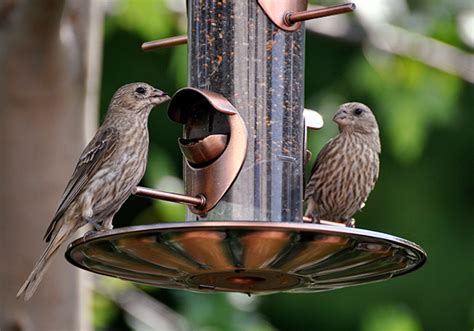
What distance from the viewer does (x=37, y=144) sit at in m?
8.82

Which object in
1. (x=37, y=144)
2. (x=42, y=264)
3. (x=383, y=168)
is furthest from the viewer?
(x=383, y=168)

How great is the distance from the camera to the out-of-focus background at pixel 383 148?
11055 mm

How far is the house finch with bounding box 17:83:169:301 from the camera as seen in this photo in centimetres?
868

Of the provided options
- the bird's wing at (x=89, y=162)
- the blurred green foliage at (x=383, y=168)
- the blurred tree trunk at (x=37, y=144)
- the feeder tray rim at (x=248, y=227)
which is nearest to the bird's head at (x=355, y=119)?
the blurred green foliage at (x=383, y=168)

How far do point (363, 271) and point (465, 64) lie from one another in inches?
156

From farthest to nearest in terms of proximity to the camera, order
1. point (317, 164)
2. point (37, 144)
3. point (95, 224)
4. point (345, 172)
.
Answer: point (317, 164)
point (345, 172)
point (95, 224)
point (37, 144)

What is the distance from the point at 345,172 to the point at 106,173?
5.31ft

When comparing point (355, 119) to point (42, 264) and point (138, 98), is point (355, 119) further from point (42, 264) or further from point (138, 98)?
point (42, 264)

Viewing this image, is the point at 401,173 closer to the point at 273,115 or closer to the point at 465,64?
the point at 465,64

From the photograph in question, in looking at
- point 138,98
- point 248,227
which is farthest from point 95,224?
point 248,227

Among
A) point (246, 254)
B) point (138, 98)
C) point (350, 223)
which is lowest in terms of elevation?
point (350, 223)

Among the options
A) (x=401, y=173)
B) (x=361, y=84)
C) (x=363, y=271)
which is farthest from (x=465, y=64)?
(x=401, y=173)

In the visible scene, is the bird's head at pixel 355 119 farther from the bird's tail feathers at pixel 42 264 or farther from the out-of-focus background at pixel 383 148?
the bird's tail feathers at pixel 42 264

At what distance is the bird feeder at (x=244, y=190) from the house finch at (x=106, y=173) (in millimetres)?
653
